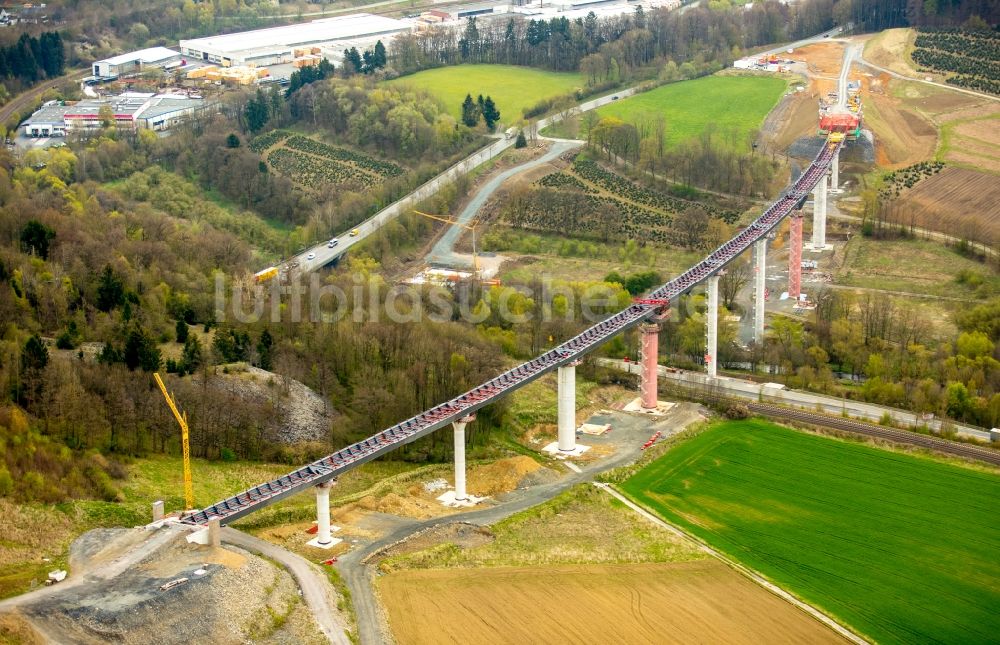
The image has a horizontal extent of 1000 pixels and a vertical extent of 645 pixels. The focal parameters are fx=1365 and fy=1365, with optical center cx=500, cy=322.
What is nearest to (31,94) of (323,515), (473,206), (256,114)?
(256,114)

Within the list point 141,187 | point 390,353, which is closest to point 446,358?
point 390,353

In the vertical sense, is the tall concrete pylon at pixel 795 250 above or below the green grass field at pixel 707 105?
below

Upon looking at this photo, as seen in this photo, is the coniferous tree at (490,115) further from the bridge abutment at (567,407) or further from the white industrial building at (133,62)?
the bridge abutment at (567,407)

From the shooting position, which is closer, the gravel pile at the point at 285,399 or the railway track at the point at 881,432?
the railway track at the point at 881,432

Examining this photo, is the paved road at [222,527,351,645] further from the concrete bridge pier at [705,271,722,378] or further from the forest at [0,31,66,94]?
the forest at [0,31,66,94]

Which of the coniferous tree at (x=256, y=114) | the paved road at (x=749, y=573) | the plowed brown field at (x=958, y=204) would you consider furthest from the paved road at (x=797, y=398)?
the coniferous tree at (x=256, y=114)

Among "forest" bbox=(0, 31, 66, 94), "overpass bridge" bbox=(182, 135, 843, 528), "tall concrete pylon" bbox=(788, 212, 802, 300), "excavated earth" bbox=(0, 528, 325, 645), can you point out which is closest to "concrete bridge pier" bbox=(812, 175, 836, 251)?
"overpass bridge" bbox=(182, 135, 843, 528)
